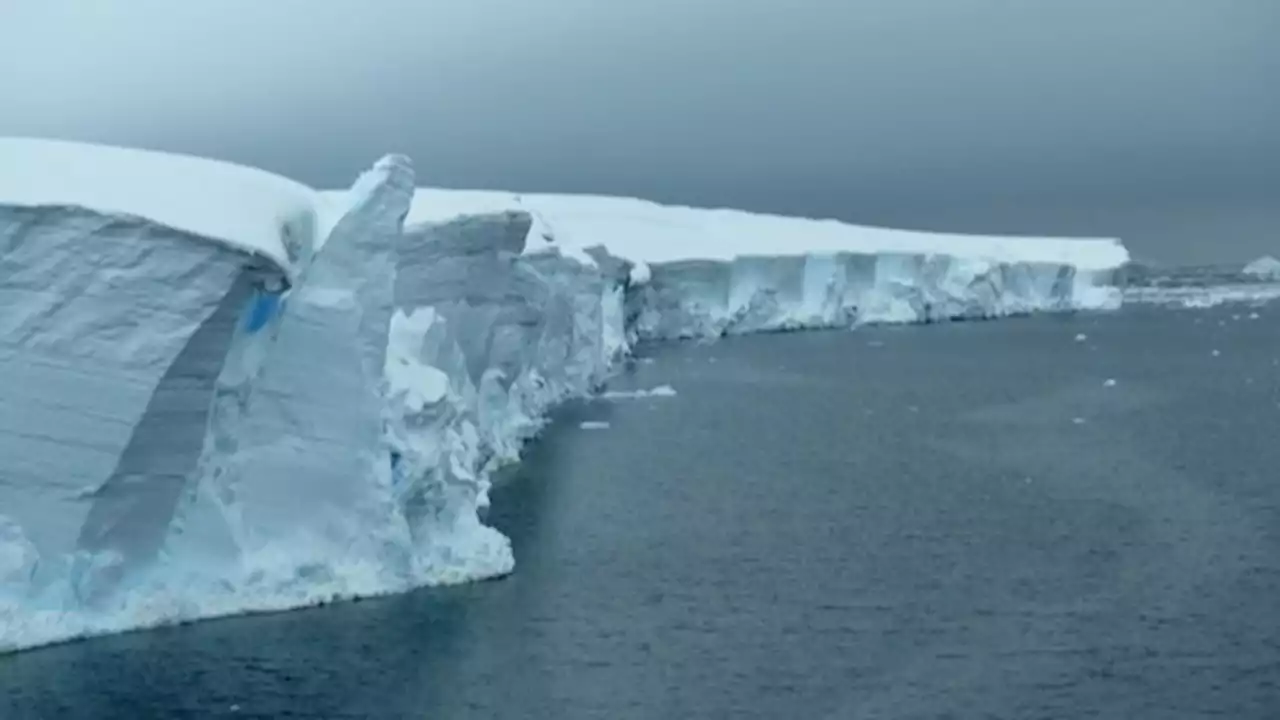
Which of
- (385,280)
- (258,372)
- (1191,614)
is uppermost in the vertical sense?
(385,280)

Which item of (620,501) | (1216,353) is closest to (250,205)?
(620,501)

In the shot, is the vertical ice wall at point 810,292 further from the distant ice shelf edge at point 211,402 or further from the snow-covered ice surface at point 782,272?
the distant ice shelf edge at point 211,402

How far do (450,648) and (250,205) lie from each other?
3875 millimetres

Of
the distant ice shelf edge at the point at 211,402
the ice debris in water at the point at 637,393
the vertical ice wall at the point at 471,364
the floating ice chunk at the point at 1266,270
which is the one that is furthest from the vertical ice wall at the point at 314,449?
the floating ice chunk at the point at 1266,270

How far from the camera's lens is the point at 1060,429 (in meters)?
21.1

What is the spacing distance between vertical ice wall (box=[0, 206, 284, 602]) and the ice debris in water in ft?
51.5

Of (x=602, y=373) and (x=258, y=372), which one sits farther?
(x=602, y=373)

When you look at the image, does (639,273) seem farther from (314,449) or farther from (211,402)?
(211,402)

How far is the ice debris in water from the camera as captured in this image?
26281 mm

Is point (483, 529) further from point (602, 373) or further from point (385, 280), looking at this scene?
point (602, 373)

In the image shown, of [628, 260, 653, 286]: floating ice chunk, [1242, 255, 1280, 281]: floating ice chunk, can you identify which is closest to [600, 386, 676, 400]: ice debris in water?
[628, 260, 653, 286]: floating ice chunk

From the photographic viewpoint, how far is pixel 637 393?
26.8 meters

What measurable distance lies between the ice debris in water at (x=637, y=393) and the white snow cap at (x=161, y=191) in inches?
547

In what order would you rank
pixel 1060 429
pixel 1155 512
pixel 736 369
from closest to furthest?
1. pixel 1155 512
2. pixel 1060 429
3. pixel 736 369
